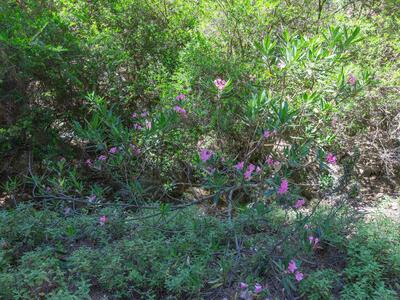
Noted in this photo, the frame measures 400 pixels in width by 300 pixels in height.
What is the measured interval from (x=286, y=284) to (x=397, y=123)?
347 centimetres

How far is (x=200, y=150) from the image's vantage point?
4566 mm

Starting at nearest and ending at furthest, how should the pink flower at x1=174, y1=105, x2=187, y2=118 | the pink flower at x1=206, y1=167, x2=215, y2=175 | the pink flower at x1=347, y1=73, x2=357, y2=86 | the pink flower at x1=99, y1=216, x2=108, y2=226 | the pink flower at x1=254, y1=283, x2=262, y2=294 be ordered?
the pink flower at x1=254, y1=283, x2=262, y2=294 < the pink flower at x1=206, y1=167, x2=215, y2=175 < the pink flower at x1=99, y1=216, x2=108, y2=226 < the pink flower at x1=347, y1=73, x2=357, y2=86 < the pink flower at x1=174, y1=105, x2=187, y2=118

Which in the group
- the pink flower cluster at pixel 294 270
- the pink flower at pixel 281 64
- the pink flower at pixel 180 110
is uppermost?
the pink flower at pixel 281 64

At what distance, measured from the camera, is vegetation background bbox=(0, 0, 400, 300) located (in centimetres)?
286

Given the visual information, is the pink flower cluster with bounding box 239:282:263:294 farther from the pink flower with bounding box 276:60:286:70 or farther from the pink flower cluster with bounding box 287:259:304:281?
the pink flower with bounding box 276:60:286:70

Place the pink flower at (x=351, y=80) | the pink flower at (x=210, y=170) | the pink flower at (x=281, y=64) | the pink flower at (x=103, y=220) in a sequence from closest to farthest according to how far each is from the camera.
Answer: the pink flower at (x=210, y=170) → the pink flower at (x=281, y=64) → the pink flower at (x=103, y=220) → the pink flower at (x=351, y=80)

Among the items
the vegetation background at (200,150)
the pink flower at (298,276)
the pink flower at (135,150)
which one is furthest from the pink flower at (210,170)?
the pink flower at (298,276)

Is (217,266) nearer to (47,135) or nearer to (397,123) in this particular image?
(47,135)

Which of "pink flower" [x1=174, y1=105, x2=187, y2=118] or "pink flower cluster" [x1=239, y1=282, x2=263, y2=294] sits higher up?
"pink flower" [x1=174, y1=105, x2=187, y2=118]

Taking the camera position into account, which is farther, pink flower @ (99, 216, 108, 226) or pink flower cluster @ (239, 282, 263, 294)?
pink flower @ (99, 216, 108, 226)

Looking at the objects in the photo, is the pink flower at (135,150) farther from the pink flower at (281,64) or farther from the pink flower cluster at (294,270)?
the pink flower cluster at (294,270)

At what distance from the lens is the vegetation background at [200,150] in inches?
112

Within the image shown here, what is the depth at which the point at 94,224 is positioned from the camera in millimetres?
3520

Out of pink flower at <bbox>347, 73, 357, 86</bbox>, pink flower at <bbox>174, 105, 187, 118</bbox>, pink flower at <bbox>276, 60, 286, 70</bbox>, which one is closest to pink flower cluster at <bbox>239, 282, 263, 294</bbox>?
pink flower at <bbox>276, 60, 286, 70</bbox>
